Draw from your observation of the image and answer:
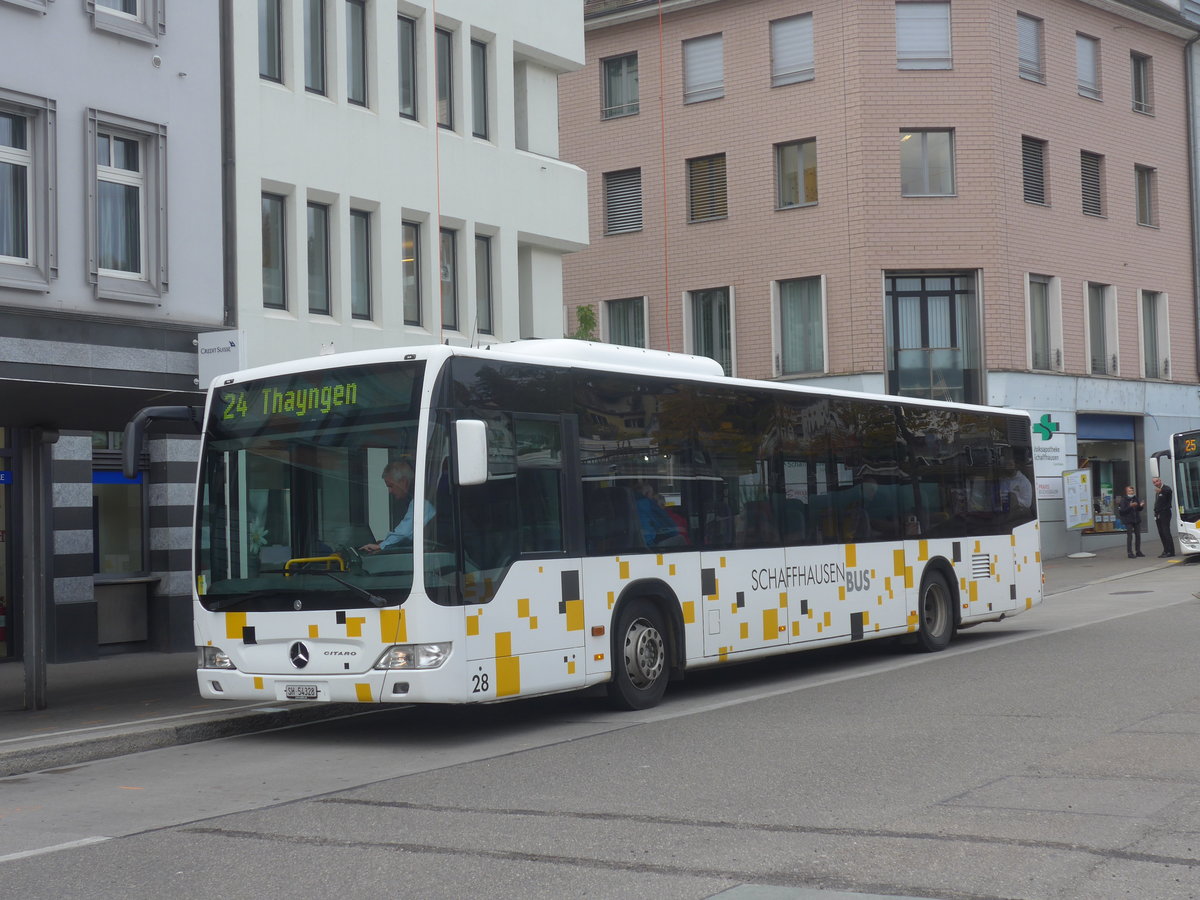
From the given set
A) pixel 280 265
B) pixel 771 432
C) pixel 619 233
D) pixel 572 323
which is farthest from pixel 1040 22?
pixel 771 432

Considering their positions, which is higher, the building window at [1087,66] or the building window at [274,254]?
the building window at [1087,66]

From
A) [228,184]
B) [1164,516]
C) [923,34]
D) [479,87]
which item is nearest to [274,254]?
[228,184]

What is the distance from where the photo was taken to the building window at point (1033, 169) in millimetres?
36406

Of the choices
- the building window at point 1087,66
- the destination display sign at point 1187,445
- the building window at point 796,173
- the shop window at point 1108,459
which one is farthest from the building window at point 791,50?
the destination display sign at point 1187,445

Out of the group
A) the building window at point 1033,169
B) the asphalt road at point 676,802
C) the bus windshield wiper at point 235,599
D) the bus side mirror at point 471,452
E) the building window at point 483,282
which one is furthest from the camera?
the building window at point 1033,169

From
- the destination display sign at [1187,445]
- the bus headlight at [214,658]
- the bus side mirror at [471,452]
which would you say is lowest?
the bus headlight at [214,658]

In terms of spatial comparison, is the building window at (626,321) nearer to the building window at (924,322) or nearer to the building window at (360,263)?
the building window at (924,322)

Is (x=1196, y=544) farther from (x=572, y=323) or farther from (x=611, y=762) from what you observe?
(x=611, y=762)

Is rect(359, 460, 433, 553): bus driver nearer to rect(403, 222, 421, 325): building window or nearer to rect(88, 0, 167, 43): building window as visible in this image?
rect(88, 0, 167, 43): building window

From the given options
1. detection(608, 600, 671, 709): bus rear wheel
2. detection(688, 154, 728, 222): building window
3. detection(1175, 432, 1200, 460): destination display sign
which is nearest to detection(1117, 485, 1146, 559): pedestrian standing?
detection(1175, 432, 1200, 460): destination display sign

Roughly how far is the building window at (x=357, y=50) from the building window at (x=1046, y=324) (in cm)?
1974

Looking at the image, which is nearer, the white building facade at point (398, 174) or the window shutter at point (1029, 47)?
the white building facade at point (398, 174)

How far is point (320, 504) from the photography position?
10.9 m

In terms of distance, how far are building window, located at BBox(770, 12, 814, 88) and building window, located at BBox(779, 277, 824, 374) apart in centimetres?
472
